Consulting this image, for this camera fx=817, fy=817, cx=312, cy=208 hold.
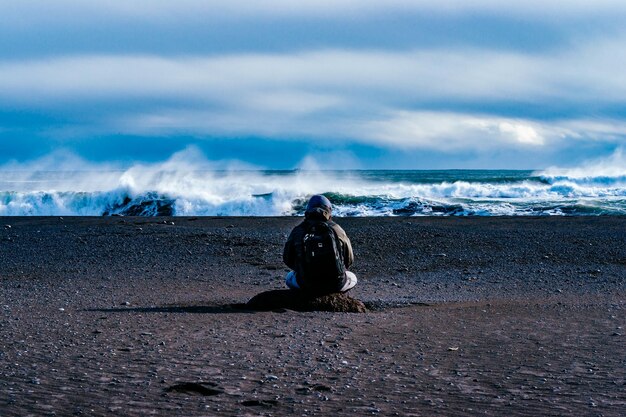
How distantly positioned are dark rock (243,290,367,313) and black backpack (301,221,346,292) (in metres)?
0.12

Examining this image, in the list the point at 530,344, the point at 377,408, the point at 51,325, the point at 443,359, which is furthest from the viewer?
the point at 51,325

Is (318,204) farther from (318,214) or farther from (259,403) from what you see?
(259,403)

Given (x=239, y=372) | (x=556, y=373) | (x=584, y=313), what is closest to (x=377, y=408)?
(x=239, y=372)

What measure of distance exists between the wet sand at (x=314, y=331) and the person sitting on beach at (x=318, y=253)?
428mm

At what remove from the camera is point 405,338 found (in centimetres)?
713

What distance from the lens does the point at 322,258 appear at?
845 centimetres

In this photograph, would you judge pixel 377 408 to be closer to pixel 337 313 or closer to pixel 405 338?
pixel 405 338

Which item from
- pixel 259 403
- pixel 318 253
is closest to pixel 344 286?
pixel 318 253

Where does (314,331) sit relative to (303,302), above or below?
below

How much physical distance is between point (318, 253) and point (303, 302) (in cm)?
59

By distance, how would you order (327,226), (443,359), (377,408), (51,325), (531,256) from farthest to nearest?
(531,256)
(327,226)
(51,325)
(443,359)
(377,408)

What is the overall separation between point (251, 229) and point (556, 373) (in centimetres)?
1110

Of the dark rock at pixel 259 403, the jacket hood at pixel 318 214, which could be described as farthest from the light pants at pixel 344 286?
the dark rock at pixel 259 403

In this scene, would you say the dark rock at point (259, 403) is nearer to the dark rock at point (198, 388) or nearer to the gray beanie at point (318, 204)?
the dark rock at point (198, 388)
